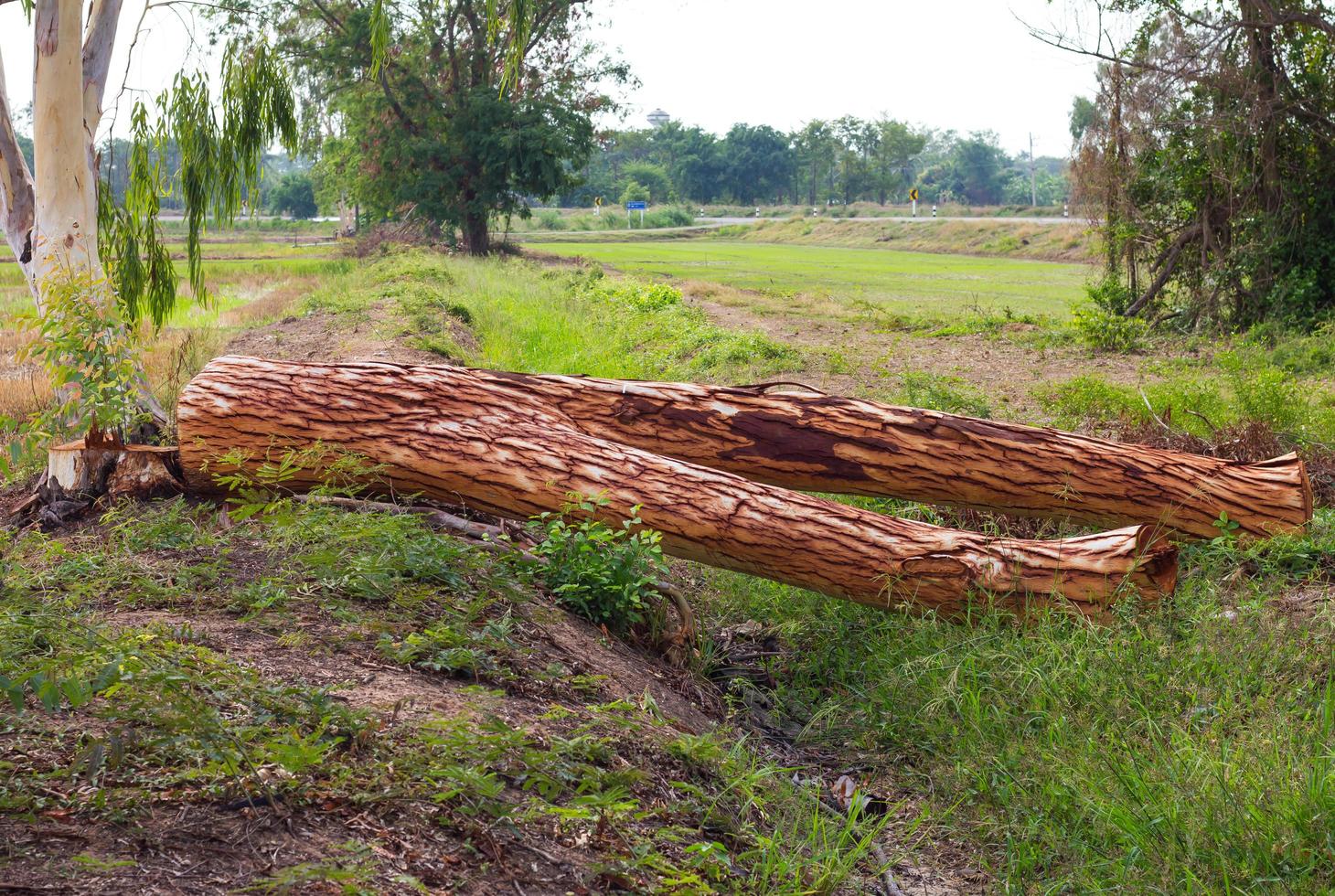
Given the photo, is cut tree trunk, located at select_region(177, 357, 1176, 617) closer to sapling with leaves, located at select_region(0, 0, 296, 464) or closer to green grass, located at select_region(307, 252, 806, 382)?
sapling with leaves, located at select_region(0, 0, 296, 464)

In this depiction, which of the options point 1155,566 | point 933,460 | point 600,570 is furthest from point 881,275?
point 600,570

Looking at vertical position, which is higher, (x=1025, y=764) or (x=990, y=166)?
(x=990, y=166)

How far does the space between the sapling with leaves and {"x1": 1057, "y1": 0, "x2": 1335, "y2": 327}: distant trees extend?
10.7 m

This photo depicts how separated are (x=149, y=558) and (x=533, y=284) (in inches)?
704

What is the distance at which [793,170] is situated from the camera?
330 feet

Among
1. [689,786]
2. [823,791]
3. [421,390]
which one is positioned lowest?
[823,791]

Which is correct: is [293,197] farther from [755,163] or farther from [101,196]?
[101,196]

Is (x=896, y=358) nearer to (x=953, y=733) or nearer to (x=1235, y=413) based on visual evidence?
(x=1235, y=413)

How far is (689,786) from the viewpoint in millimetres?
3539

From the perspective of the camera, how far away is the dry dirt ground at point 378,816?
239cm

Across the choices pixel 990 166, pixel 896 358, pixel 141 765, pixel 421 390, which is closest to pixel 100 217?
pixel 421 390

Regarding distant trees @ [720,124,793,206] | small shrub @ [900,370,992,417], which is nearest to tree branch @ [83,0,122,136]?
small shrub @ [900,370,992,417]

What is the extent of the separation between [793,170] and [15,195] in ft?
320

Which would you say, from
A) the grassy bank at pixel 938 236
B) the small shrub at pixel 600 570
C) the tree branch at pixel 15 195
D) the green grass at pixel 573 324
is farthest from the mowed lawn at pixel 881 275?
the small shrub at pixel 600 570
